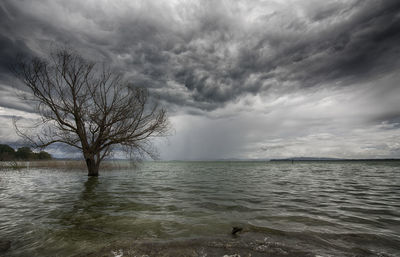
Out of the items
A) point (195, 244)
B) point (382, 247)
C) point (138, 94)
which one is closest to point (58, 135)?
point (138, 94)

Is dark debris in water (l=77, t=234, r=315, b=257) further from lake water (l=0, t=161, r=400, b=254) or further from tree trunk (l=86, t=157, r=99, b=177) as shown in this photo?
tree trunk (l=86, t=157, r=99, b=177)

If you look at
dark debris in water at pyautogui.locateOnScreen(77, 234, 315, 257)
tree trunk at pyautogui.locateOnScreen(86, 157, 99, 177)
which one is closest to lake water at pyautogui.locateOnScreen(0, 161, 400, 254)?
dark debris in water at pyautogui.locateOnScreen(77, 234, 315, 257)

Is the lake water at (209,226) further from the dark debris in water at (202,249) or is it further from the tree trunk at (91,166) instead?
the tree trunk at (91,166)

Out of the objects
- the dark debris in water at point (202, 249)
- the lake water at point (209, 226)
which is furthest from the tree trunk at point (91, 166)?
the dark debris in water at point (202, 249)

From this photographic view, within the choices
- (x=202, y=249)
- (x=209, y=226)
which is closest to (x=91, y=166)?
(x=209, y=226)

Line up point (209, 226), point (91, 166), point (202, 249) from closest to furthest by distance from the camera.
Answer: point (202, 249)
point (209, 226)
point (91, 166)

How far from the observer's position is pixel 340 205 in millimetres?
7527

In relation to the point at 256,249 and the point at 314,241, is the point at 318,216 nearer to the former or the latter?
the point at 314,241

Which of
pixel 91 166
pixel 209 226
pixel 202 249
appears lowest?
pixel 209 226

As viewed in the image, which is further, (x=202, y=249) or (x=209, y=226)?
(x=209, y=226)

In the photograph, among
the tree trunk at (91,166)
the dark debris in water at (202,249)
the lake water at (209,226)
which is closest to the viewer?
Answer: the dark debris in water at (202,249)

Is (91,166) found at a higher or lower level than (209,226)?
higher

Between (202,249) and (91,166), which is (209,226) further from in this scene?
(91,166)

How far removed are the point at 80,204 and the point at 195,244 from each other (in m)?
6.82
